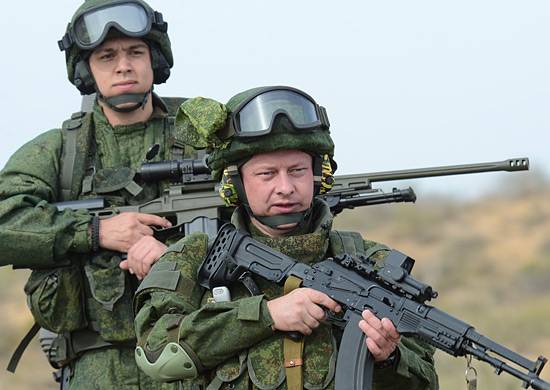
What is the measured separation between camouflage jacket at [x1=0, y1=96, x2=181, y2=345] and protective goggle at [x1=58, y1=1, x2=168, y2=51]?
544mm

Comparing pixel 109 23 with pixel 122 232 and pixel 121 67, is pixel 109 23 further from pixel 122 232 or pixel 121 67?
pixel 122 232

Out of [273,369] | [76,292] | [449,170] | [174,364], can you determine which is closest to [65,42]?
[76,292]

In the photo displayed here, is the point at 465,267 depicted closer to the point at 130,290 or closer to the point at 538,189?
the point at 538,189

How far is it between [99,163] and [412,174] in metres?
1.68

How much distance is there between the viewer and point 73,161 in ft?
27.3

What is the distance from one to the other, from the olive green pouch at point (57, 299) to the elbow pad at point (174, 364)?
6.38 feet

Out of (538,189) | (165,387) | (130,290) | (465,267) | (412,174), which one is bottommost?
(165,387)

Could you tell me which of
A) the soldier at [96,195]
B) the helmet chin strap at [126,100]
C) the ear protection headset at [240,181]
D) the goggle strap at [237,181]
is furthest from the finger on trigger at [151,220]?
the goggle strap at [237,181]

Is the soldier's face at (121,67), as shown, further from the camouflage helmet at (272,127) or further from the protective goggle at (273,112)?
the protective goggle at (273,112)

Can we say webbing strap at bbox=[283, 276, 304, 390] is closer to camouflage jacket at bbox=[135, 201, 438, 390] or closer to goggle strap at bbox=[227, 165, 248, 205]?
camouflage jacket at bbox=[135, 201, 438, 390]

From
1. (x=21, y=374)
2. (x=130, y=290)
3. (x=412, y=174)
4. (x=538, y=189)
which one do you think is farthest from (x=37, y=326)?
(x=538, y=189)

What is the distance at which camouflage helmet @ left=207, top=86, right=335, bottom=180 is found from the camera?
6332 mm

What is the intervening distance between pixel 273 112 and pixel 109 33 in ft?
7.36

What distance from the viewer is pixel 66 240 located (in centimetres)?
809
